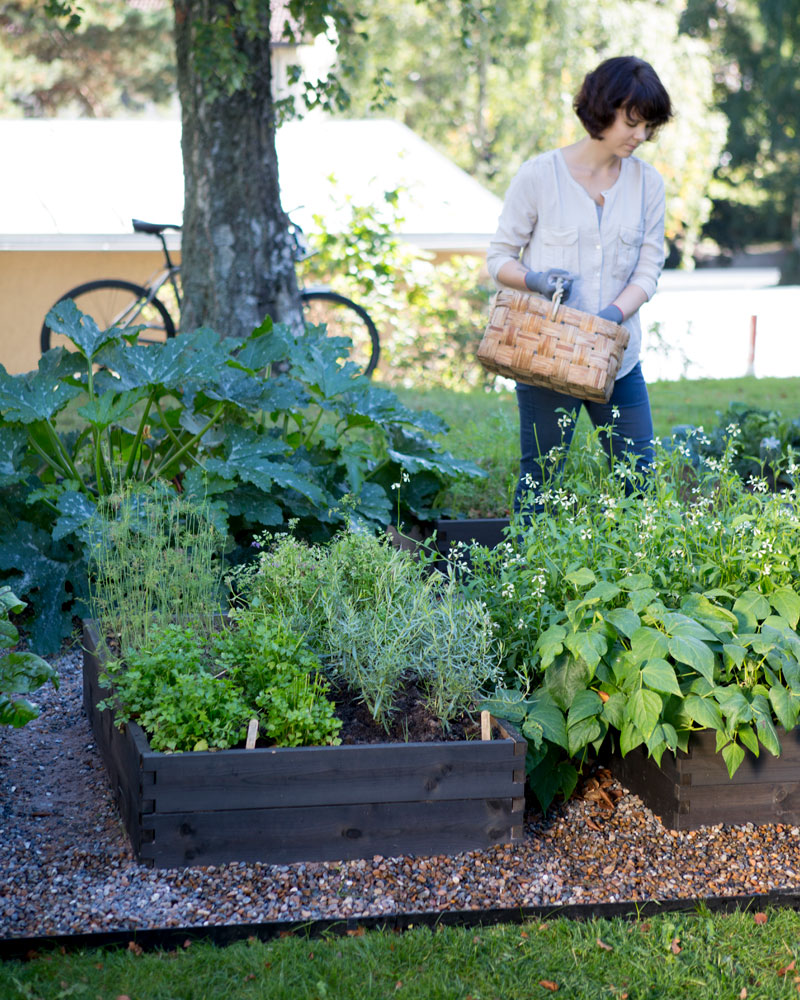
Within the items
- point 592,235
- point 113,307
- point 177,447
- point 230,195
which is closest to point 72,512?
point 177,447

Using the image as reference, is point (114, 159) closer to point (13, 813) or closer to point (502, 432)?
point (502, 432)

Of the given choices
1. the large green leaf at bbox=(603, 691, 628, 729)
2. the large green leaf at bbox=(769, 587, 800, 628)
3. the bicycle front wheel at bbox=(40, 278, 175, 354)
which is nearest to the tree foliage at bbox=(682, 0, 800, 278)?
the bicycle front wheel at bbox=(40, 278, 175, 354)

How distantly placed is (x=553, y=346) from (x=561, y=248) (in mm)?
433

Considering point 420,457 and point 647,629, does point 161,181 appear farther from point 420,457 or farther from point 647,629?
point 647,629

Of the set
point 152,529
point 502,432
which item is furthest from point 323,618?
point 502,432

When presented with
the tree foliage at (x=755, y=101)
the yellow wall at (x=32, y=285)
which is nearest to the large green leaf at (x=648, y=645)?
the yellow wall at (x=32, y=285)

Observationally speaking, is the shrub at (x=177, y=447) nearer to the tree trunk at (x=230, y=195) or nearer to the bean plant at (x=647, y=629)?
the bean plant at (x=647, y=629)

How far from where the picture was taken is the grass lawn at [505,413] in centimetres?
474

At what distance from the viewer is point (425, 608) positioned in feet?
8.96

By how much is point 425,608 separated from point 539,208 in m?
1.72

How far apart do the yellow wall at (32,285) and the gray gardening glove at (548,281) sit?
Answer: 9.79m

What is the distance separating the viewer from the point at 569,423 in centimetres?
399

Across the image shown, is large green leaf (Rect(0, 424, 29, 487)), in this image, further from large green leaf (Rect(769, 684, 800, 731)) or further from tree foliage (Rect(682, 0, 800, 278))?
tree foliage (Rect(682, 0, 800, 278))

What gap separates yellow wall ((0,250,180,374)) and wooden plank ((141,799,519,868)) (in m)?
11.0
